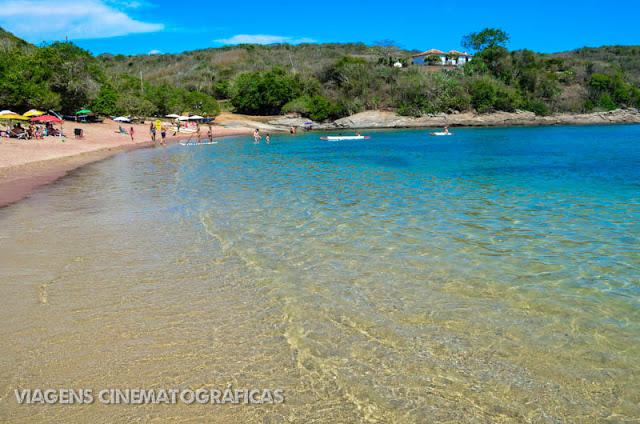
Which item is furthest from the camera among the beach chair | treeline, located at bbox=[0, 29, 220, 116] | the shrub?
the shrub

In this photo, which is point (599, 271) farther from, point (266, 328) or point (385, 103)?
point (385, 103)

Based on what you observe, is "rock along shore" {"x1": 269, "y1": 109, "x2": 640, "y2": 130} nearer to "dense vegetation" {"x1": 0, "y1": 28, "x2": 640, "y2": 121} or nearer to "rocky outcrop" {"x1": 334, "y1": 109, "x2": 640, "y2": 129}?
"rocky outcrop" {"x1": 334, "y1": 109, "x2": 640, "y2": 129}

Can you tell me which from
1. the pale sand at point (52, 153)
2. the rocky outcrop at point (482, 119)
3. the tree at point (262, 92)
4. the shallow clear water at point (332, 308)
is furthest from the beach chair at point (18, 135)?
the tree at point (262, 92)

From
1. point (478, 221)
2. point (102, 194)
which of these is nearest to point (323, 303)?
point (478, 221)

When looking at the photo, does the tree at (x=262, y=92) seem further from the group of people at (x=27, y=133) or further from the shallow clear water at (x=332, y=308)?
the shallow clear water at (x=332, y=308)

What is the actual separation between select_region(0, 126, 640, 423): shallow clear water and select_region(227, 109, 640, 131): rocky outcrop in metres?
65.6

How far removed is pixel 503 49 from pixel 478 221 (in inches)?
4046

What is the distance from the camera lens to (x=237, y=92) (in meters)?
88.7

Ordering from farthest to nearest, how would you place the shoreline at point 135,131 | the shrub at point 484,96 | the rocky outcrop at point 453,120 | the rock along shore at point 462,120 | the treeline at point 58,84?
the shrub at point 484,96 < the rock along shore at point 462,120 < the rocky outcrop at point 453,120 < the treeline at point 58,84 < the shoreline at point 135,131

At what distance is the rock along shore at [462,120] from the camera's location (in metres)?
78.4

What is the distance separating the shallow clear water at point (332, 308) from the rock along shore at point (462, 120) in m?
66.0

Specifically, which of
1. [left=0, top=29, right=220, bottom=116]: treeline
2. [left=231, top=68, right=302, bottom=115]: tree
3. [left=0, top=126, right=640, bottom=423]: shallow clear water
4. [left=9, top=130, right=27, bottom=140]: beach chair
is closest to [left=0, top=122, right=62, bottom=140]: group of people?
[left=9, top=130, right=27, bottom=140]: beach chair

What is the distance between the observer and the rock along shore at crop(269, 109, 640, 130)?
78.4 meters

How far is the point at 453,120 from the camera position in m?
79.8
